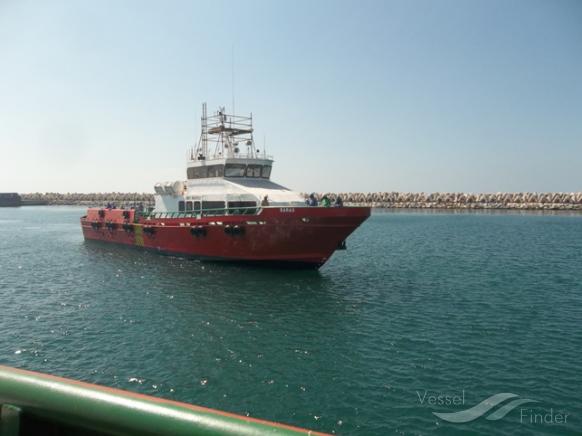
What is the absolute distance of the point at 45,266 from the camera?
30469 millimetres

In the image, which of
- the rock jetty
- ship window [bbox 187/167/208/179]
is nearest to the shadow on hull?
ship window [bbox 187/167/208/179]

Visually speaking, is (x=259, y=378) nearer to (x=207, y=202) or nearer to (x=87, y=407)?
Result: (x=87, y=407)

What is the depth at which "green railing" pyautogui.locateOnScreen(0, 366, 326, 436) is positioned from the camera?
6.74 feet

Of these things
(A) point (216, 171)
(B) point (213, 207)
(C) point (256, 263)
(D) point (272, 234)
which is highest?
(A) point (216, 171)

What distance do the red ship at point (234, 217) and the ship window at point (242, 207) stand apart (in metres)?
0.06

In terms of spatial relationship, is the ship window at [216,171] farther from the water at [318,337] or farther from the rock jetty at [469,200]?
the rock jetty at [469,200]

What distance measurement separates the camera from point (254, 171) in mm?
31078

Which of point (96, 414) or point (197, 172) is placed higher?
point (197, 172)

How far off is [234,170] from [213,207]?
3523 millimetres

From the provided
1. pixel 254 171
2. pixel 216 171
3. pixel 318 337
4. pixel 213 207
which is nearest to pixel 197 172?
pixel 216 171

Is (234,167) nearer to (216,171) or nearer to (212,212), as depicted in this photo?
(216,171)

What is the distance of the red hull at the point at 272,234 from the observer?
936 inches

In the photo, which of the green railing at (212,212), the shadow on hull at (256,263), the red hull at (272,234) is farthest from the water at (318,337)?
the green railing at (212,212)

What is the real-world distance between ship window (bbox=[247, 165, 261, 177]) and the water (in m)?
7.63
